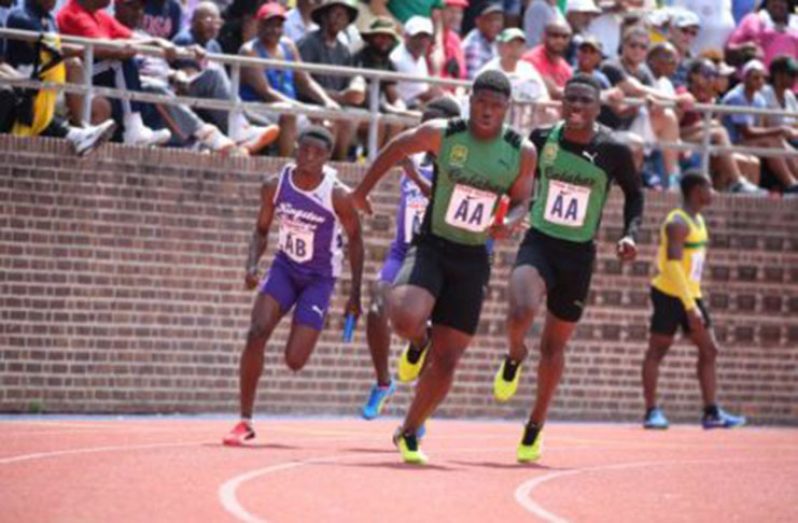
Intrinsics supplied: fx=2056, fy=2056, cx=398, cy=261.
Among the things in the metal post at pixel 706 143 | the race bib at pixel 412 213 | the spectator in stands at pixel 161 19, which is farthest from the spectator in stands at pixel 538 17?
the race bib at pixel 412 213

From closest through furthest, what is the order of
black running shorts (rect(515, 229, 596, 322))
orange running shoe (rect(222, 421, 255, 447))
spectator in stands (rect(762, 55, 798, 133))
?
black running shorts (rect(515, 229, 596, 322)) → orange running shoe (rect(222, 421, 255, 447)) → spectator in stands (rect(762, 55, 798, 133))

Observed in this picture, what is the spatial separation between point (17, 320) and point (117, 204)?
1.49 metres

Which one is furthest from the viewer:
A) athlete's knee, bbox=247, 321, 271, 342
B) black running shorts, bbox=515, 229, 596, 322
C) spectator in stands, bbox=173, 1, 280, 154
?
spectator in stands, bbox=173, 1, 280, 154

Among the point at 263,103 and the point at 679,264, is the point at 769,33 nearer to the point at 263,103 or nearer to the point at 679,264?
the point at 679,264

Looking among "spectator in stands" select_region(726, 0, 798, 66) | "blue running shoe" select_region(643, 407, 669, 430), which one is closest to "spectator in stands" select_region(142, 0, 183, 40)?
"blue running shoe" select_region(643, 407, 669, 430)

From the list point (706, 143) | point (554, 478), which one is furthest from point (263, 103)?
point (554, 478)

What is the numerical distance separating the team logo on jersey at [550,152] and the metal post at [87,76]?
5.06m

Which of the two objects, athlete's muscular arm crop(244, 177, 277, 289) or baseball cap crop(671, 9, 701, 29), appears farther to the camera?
baseball cap crop(671, 9, 701, 29)

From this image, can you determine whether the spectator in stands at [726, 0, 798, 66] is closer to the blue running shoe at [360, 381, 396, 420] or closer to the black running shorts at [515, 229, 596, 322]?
the blue running shoe at [360, 381, 396, 420]

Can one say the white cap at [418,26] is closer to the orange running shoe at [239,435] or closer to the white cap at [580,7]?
the white cap at [580,7]

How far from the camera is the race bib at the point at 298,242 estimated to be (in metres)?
16.3

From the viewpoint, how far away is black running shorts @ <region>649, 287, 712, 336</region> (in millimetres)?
→ 21891

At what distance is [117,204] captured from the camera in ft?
64.2

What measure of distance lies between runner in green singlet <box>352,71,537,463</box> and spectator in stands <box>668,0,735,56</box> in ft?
40.8
